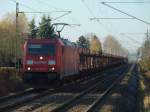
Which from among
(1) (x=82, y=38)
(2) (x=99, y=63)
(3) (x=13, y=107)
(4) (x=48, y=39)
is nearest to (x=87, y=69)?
(2) (x=99, y=63)

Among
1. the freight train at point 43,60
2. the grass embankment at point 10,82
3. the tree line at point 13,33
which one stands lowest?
the grass embankment at point 10,82

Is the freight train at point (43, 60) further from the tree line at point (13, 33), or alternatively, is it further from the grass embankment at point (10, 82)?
the tree line at point (13, 33)

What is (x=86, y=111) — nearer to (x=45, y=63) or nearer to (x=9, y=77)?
(x=45, y=63)

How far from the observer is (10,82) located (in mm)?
30797

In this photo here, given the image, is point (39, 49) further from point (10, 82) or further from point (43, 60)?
→ point (10, 82)

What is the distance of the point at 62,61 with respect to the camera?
1171 inches

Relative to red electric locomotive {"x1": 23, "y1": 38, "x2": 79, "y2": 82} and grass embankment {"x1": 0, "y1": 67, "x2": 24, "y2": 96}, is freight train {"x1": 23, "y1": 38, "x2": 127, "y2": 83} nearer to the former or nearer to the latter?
red electric locomotive {"x1": 23, "y1": 38, "x2": 79, "y2": 82}

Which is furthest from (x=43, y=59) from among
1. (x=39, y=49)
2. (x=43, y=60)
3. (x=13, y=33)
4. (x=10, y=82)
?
(x=13, y=33)

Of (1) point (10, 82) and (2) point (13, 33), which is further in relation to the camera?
(2) point (13, 33)

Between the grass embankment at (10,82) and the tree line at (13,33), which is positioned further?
the tree line at (13,33)

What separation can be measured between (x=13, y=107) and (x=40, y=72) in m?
9.26

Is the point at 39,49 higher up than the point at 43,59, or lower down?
higher up

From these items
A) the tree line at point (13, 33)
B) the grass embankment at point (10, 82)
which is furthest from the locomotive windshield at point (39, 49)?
the tree line at point (13, 33)

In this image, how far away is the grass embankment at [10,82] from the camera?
92.9 ft
